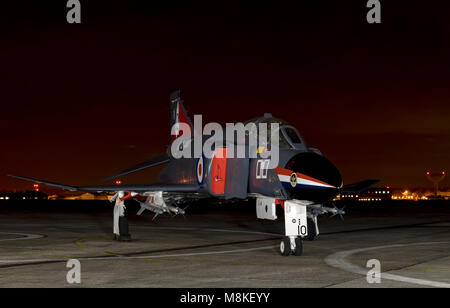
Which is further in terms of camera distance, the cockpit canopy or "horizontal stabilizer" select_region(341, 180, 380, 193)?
"horizontal stabilizer" select_region(341, 180, 380, 193)

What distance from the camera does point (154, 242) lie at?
61.7ft

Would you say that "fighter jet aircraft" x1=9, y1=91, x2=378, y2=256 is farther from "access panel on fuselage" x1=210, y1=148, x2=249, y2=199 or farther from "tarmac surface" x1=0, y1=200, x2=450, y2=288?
"tarmac surface" x1=0, y1=200, x2=450, y2=288

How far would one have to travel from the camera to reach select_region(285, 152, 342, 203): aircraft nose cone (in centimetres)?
1320

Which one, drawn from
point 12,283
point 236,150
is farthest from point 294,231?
point 12,283

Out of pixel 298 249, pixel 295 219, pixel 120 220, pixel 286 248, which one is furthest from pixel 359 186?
pixel 120 220

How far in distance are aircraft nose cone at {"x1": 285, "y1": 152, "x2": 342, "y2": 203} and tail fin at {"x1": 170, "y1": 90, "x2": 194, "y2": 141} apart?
1148 centimetres

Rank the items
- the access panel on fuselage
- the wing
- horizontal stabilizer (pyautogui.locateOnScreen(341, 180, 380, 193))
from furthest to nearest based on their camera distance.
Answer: horizontal stabilizer (pyautogui.locateOnScreen(341, 180, 380, 193)), the wing, the access panel on fuselage

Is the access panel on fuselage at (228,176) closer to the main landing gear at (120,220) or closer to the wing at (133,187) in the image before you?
the wing at (133,187)

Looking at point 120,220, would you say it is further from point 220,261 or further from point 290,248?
point 290,248

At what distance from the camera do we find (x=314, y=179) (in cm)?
1319

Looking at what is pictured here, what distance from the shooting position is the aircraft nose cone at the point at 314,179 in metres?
13.2

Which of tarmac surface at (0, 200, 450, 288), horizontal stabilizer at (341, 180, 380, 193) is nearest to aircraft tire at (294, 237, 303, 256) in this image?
tarmac surface at (0, 200, 450, 288)
